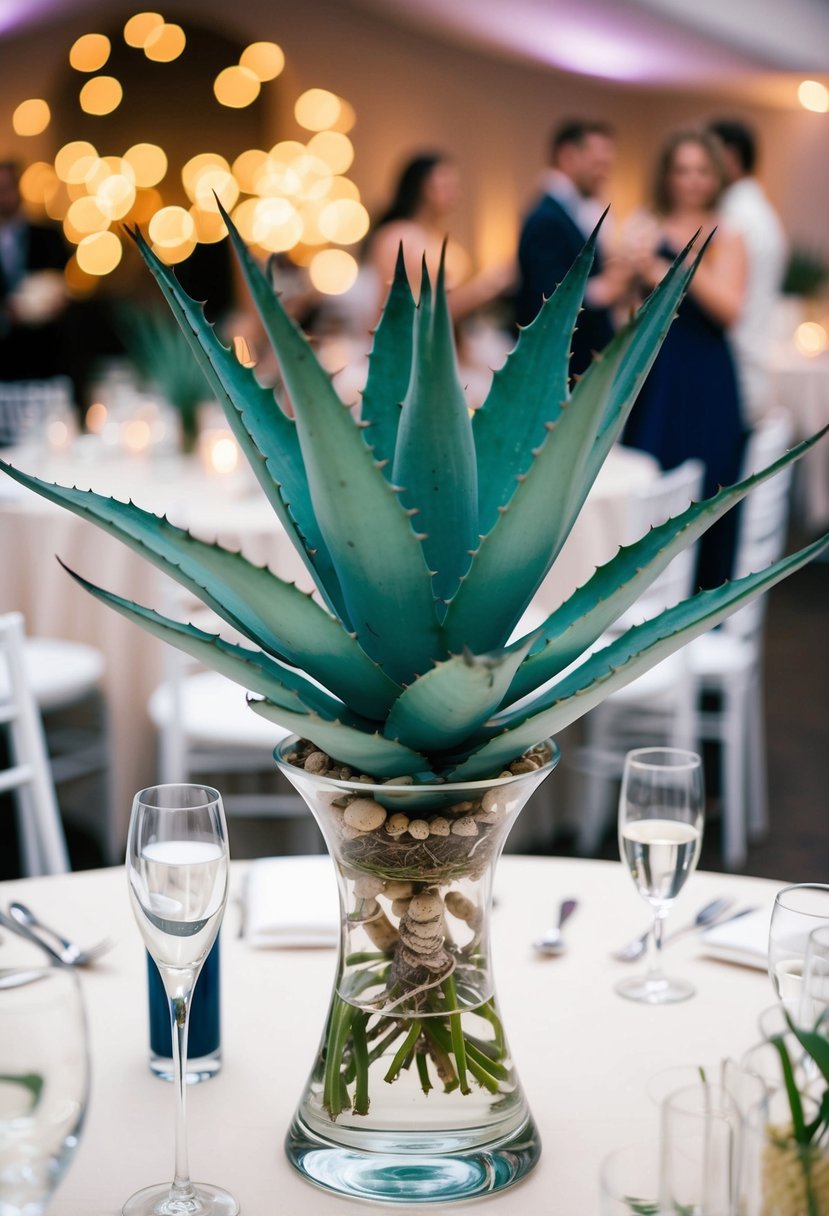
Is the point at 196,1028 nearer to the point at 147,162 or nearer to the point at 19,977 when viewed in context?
the point at 19,977

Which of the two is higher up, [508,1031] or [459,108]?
[459,108]

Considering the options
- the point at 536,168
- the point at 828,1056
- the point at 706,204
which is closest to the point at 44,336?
the point at 706,204

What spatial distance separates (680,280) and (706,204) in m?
4.10

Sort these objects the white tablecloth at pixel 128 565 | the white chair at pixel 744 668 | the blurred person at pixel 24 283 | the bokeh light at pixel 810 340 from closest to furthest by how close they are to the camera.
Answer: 1. the white tablecloth at pixel 128 565
2. the white chair at pixel 744 668
3. the blurred person at pixel 24 283
4. the bokeh light at pixel 810 340

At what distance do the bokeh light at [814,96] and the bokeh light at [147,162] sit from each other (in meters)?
5.11

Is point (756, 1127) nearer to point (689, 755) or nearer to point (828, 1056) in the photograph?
point (828, 1056)

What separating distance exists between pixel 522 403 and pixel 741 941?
1.81 feet

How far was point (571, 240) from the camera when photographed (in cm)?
487

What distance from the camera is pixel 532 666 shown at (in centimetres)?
85

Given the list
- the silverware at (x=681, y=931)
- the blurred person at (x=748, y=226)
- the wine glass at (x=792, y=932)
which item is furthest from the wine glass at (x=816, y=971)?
the blurred person at (x=748, y=226)

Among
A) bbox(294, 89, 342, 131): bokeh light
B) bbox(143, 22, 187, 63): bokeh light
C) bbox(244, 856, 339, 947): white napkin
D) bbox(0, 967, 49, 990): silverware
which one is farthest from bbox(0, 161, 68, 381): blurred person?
bbox(0, 967, 49, 990): silverware

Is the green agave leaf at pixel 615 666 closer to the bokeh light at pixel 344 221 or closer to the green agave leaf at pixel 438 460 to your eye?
the green agave leaf at pixel 438 460

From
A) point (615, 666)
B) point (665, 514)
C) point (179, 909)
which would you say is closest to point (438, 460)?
point (615, 666)

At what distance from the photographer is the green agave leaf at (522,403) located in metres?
0.88
